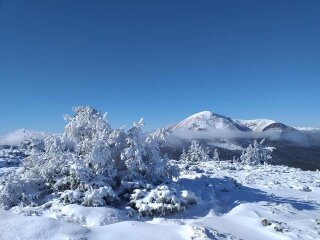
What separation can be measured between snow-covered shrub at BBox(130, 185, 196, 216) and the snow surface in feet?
1.11

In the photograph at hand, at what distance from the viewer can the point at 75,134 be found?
18125 millimetres

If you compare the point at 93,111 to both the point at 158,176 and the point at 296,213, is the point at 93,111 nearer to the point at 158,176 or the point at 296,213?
the point at 158,176

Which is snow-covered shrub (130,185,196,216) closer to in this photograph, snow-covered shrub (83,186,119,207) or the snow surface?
the snow surface

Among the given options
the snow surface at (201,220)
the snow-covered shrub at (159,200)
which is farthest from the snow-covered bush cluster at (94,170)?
the snow surface at (201,220)

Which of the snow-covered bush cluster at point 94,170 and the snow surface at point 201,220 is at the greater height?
the snow-covered bush cluster at point 94,170

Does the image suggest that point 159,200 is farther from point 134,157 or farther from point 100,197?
point 134,157

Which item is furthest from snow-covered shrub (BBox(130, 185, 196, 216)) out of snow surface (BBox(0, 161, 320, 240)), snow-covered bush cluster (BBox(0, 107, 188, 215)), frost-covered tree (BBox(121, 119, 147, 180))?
frost-covered tree (BBox(121, 119, 147, 180))

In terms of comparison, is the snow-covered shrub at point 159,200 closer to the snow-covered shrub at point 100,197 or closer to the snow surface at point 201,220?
the snow surface at point 201,220

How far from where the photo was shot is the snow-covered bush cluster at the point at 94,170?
46.9 feet

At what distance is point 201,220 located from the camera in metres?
13.4

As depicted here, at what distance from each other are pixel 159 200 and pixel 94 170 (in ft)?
11.7

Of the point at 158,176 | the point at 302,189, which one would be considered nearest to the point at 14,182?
the point at 158,176

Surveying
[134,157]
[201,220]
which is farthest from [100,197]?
[201,220]

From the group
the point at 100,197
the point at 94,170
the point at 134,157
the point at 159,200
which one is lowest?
the point at 159,200
